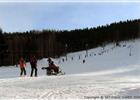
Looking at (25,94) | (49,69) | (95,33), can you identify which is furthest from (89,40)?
(25,94)

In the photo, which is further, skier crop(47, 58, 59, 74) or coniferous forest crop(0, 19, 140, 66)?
coniferous forest crop(0, 19, 140, 66)

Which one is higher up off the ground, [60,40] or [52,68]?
[60,40]

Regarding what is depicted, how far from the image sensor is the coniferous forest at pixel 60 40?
327 ft

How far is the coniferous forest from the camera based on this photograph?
327 feet

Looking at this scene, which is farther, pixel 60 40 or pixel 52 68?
pixel 60 40

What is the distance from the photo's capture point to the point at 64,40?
13538cm

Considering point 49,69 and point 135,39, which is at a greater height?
point 135,39

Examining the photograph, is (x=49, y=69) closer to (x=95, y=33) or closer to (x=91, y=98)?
(x=91, y=98)

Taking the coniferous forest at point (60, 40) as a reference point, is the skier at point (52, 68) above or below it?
below

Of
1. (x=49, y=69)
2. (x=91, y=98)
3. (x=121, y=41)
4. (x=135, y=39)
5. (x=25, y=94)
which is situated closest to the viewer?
(x=91, y=98)

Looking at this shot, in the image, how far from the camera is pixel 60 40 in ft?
434

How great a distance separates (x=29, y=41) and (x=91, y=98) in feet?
320

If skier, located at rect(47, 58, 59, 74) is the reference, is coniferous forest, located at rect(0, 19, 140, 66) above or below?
above

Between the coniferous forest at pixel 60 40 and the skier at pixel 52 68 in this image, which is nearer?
the skier at pixel 52 68
